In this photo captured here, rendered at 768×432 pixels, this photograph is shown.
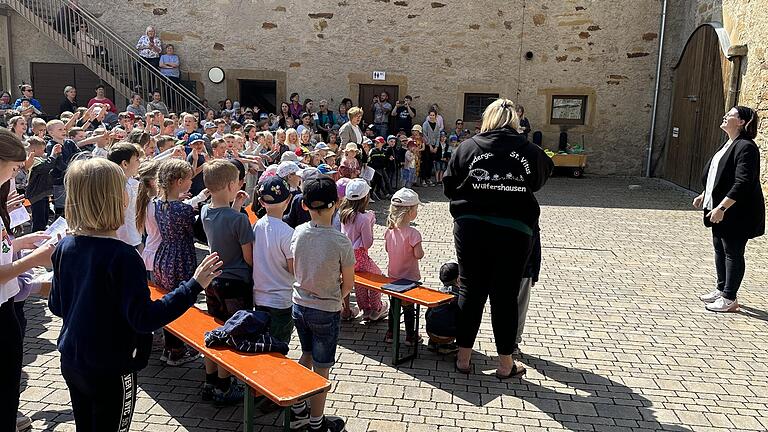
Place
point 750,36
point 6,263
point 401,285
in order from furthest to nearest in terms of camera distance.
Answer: point 750,36
point 401,285
point 6,263

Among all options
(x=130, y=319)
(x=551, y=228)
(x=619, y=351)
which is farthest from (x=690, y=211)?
(x=130, y=319)

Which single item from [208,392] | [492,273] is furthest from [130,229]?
[492,273]

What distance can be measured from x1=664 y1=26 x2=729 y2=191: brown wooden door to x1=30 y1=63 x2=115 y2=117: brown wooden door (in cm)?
1457

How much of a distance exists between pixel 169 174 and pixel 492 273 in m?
2.26

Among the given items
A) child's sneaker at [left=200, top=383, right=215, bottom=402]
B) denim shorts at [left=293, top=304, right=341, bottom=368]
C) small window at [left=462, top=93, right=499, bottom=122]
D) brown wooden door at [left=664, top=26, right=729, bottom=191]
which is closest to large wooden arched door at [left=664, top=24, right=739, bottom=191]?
brown wooden door at [left=664, top=26, right=729, bottom=191]

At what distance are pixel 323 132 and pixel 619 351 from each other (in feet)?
38.1

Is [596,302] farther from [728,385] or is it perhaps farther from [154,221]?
[154,221]

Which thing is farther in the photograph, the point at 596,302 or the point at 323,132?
the point at 323,132

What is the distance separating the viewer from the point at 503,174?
13.2 feet

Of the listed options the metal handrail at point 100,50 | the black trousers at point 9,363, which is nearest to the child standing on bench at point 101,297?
the black trousers at point 9,363

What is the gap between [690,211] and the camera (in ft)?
38.7

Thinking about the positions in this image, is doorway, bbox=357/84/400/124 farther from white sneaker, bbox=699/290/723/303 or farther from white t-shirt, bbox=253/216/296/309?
white t-shirt, bbox=253/216/296/309

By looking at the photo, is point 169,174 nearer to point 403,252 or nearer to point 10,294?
point 10,294

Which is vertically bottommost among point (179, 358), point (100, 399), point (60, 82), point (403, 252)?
point (179, 358)
